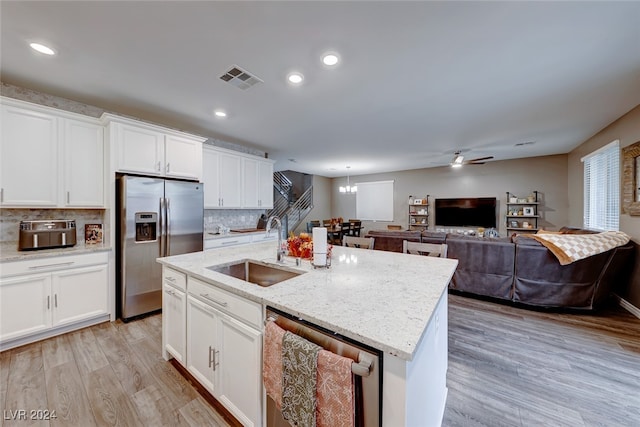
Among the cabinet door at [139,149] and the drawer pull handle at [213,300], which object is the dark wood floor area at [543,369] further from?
the cabinet door at [139,149]

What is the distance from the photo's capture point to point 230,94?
2670 millimetres

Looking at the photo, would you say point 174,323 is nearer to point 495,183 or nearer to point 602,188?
point 602,188

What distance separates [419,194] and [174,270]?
738cm

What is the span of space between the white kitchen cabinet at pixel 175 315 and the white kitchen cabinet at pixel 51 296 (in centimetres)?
135

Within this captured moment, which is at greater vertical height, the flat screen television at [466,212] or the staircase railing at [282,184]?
the staircase railing at [282,184]

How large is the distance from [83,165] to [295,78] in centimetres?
263

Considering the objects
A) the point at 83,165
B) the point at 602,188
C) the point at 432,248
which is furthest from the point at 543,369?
the point at 83,165

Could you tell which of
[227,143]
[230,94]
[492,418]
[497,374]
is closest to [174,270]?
[230,94]

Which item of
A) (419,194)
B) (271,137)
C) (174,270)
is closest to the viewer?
(174,270)

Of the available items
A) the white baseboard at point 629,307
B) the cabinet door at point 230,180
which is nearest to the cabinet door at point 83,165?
the cabinet door at point 230,180

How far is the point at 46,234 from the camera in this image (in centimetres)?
249

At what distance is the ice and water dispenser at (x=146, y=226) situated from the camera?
2.84m

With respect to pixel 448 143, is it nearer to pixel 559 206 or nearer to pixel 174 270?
pixel 559 206

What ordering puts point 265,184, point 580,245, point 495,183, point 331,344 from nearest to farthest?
point 331,344 → point 580,245 → point 265,184 → point 495,183
